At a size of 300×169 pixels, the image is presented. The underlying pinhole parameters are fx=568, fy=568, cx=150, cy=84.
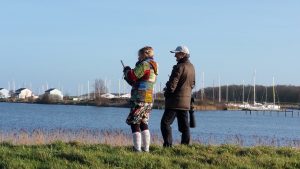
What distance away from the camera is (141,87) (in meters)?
10.5

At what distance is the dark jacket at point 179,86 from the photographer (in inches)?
450

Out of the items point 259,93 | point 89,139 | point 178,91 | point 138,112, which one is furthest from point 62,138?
point 259,93

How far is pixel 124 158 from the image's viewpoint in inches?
369

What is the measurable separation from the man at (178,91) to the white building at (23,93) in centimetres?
16135

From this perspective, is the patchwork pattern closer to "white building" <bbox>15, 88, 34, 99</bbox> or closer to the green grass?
the green grass

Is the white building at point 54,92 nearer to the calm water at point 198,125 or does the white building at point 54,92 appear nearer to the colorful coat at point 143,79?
the calm water at point 198,125

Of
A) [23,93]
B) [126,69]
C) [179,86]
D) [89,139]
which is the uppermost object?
[23,93]

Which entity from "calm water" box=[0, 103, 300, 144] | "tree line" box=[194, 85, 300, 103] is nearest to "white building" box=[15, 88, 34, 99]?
"tree line" box=[194, 85, 300, 103]

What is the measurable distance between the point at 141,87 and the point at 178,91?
1.26 meters

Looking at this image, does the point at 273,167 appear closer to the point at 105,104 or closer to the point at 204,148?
the point at 204,148

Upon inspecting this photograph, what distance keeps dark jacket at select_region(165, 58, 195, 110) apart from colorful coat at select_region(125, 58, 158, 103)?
87 centimetres

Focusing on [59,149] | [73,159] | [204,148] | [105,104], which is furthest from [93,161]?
[105,104]

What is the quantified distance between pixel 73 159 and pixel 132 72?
2.03 m

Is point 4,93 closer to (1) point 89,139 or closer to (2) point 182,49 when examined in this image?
(1) point 89,139
